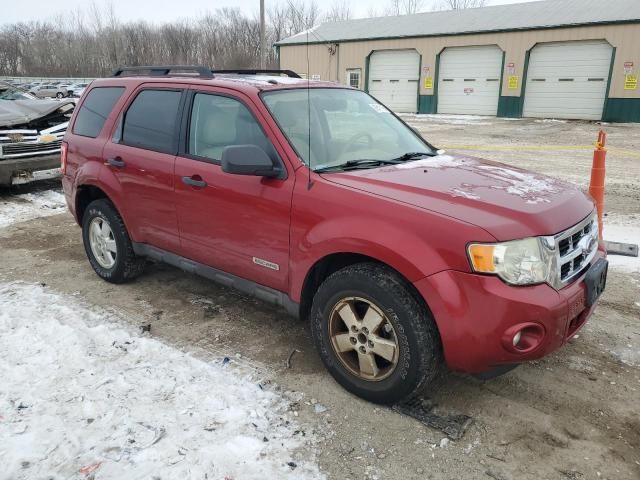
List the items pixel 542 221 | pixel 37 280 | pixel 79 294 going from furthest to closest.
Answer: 1. pixel 37 280
2. pixel 79 294
3. pixel 542 221

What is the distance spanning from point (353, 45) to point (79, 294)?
27322mm

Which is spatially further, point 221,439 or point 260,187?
point 260,187

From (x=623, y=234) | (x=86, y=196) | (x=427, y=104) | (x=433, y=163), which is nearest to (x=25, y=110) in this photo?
(x=86, y=196)

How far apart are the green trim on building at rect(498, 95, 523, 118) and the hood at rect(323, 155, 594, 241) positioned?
23.4 metres

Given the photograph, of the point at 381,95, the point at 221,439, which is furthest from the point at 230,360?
the point at 381,95

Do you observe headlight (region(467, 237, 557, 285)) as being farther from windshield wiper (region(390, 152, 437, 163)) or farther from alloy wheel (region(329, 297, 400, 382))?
windshield wiper (region(390, 152, 437, 163))

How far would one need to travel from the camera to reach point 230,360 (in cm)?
352

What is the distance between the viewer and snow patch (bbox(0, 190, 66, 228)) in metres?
7.38

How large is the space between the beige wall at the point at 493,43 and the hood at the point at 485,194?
1638 cm

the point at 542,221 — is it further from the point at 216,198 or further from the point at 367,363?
the point at 216,198

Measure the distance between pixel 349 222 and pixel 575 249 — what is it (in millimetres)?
1226

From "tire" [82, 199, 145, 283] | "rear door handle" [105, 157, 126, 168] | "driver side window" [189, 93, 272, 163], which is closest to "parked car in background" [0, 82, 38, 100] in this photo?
"tire" [82, 199, 145, 283]

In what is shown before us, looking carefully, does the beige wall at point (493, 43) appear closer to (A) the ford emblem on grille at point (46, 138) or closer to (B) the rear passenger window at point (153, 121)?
(A) the ford emblem on grille at point (46, 138)

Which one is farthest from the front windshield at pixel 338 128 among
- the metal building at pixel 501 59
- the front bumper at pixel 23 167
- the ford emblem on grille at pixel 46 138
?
the metal building at pixel 501 59
